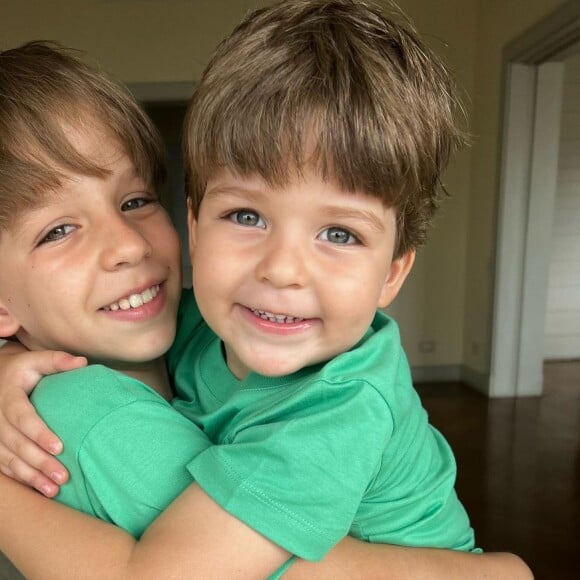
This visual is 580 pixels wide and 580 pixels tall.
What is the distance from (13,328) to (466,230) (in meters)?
4.91

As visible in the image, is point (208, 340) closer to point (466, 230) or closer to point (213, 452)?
point (213, 452)

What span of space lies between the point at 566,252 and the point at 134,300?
21.2 ft

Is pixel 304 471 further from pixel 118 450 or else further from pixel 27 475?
pixel 27 475

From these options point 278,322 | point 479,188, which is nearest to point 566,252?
point 479,188

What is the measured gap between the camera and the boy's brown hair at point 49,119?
854 millimetres

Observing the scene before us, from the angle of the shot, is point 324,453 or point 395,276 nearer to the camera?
point 324,453

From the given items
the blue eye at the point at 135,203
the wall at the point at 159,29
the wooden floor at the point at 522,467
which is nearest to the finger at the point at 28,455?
the blue eye at the point at 135,203

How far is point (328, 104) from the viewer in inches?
29.3

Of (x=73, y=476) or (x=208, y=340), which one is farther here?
(x=208, y=340)

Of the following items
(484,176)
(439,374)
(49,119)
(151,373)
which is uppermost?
(49,119)

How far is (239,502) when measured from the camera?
0.68m

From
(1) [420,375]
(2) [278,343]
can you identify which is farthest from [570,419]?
(2) [278,343]

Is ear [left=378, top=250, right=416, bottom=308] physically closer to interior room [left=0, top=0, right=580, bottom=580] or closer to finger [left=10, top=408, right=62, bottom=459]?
finger [left=10, top=408, right=62, bottom=459]

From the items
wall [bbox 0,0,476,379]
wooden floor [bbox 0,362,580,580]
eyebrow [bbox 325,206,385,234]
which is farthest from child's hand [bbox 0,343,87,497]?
wall [bbox 0,0,476,379]
